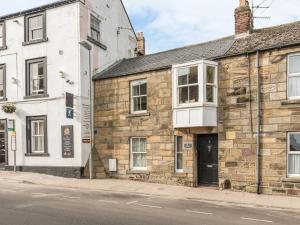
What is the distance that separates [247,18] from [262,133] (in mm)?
5814

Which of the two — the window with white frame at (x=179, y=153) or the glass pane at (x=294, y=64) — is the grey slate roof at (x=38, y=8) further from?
the glass pane at (x=294, y=64)

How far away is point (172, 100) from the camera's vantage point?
1670 centimetres

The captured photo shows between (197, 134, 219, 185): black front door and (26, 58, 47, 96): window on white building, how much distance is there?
30.1 ft

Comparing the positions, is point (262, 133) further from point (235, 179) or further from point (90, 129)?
point (90, 129)

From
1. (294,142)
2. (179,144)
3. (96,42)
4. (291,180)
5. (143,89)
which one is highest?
(96,42)

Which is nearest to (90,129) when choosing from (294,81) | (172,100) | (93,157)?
(93,157)

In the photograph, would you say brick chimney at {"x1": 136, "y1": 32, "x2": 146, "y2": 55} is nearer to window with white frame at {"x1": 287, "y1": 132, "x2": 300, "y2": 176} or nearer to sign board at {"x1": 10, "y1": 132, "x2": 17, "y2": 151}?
sign board at {"x1": 10, "y1": 132, "x2": 17, "y2": 151}

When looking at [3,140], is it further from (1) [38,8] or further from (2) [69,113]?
(1) [38,8]

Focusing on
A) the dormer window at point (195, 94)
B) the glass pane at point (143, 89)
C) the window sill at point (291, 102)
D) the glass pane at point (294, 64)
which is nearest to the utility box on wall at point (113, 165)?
the glass pane at point (143, 89)

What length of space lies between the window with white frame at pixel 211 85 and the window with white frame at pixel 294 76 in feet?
9.81

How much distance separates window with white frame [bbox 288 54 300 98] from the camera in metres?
14.2

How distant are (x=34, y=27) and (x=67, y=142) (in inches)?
263

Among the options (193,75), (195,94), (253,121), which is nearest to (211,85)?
(195,94)

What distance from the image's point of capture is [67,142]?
19203 mm
